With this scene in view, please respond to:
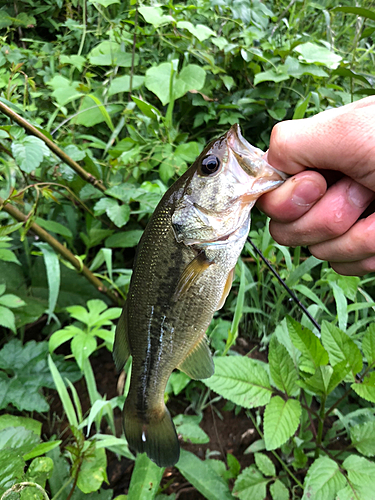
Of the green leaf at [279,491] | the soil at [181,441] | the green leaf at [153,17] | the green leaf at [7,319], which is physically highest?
the green leaf at [153,17]

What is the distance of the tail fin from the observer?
4.12 feet

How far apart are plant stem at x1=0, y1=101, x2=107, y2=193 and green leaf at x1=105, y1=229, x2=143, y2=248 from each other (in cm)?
33

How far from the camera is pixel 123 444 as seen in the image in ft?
5.32

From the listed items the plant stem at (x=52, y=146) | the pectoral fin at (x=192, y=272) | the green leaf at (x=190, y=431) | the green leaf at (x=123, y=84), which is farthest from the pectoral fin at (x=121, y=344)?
the green leaf at (x=123, y=84)

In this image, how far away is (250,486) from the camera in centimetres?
145

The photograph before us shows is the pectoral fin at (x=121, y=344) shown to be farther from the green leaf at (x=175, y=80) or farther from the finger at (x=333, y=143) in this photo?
the green leaf at (x=175, y=80)

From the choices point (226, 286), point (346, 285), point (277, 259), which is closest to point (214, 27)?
point (277, 259)

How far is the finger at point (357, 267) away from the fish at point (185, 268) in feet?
1.68

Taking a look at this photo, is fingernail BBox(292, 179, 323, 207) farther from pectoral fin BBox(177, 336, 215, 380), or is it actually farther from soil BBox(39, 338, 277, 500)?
soil BBox(39, 338, 277, 500)

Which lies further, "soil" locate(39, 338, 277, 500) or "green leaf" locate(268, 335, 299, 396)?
"soil" locate(39, 338, 277, 500)

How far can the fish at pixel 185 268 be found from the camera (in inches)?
42.8

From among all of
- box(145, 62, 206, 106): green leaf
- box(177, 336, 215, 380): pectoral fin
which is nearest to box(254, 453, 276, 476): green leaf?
box(177, 336, 215, 380): pectoral fin

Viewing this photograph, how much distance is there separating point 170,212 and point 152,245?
14 centimetres

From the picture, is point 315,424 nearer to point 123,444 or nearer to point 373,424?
point 373,424
